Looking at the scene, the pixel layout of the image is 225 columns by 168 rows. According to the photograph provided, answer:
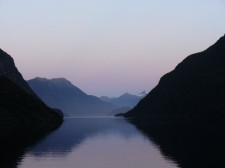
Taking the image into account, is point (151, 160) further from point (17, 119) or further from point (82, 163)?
point (17, 119)

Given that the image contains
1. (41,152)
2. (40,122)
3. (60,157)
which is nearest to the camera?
(60,157)

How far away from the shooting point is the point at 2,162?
47.5 metres

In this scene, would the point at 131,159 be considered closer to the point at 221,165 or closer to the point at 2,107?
the point at 221,165

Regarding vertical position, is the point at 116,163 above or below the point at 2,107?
below

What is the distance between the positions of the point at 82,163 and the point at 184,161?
523 inches

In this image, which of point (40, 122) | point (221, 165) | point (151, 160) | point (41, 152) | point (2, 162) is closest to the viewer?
point (221, 165)

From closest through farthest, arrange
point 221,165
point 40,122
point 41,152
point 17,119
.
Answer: point 221,165
point 41,152
point 17,119
point 40,122

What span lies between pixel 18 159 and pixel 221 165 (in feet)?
89.4

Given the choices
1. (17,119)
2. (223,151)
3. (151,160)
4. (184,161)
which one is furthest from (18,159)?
(17,119)

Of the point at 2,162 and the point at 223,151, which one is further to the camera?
the point at 223,151

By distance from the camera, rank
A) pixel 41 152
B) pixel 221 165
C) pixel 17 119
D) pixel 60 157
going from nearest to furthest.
Result: pixel 221 165
pixel 60 157
pixel 41 152
pixel 17 119

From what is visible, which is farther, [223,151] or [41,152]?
[41,152]

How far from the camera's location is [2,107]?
568 feet

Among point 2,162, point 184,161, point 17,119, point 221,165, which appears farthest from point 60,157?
point 17,119
